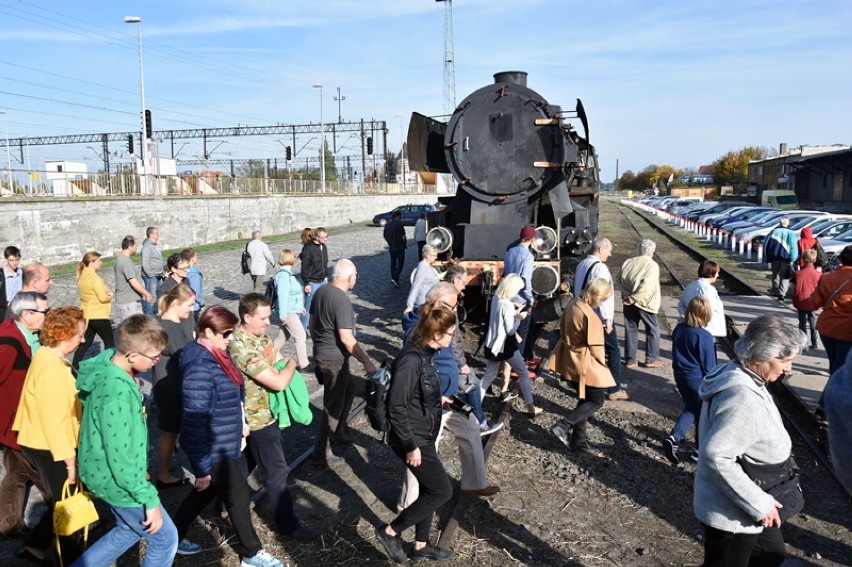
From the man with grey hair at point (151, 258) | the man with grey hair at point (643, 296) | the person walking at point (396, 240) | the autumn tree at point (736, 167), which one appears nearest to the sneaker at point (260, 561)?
the man with grey hair at point (643, 296)

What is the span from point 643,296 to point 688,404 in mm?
2441

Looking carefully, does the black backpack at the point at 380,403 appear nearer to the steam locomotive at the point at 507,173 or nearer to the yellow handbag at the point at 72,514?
the yellow handbag at the point at 72,514

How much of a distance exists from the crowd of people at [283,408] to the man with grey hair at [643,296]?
1.14 m

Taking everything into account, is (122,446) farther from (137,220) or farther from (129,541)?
(137,220)

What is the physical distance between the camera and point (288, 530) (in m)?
4.10

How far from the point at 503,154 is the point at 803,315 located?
4.55 meters

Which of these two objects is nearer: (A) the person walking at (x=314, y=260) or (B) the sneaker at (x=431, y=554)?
(B) the sneaker at (x=431, y=554)

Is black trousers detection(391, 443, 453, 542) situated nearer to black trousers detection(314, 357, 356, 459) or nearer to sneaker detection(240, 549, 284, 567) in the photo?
sneaker detection(240, 549, 284, 567)

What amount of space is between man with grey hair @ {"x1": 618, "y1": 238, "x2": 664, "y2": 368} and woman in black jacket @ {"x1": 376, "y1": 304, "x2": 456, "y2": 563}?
4.34 m

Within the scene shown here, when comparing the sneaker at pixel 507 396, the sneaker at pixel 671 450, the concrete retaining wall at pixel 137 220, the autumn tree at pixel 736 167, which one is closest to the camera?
the sneaker at pixel 671 450

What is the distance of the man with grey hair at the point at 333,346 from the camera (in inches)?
200

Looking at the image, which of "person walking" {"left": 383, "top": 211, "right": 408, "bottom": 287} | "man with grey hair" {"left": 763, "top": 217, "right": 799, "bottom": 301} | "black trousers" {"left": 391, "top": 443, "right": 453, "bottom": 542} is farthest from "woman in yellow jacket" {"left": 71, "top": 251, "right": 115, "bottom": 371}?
"man with grey hair" {"left": 763, "top": 217, "right": 799, "bottom": 301}

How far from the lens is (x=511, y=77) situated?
1016 centimetres

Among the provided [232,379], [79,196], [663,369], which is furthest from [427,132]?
[79,196]
